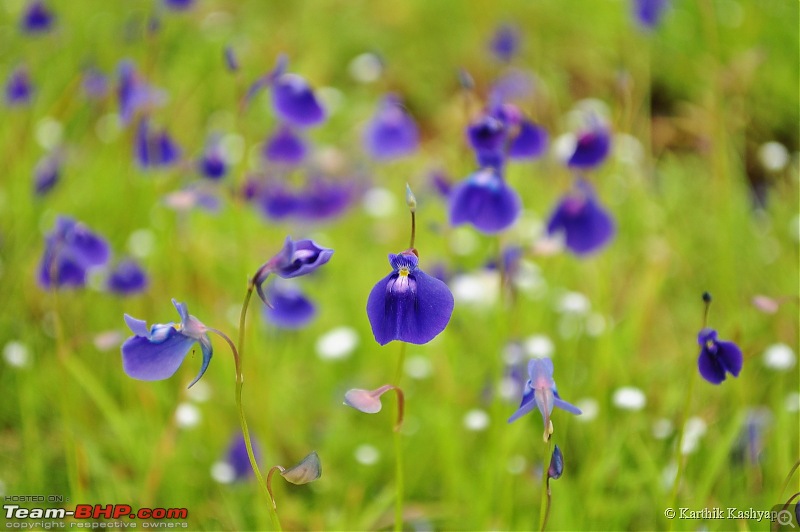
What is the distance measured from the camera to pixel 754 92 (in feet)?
14.1

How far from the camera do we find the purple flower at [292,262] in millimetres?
1164

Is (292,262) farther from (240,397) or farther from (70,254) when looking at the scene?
(70,254)

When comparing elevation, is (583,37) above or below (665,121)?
above

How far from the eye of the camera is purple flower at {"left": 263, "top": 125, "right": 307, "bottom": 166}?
2762 mm

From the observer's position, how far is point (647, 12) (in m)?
3.56

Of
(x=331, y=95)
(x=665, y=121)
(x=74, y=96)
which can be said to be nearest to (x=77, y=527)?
(x=74, y=96)

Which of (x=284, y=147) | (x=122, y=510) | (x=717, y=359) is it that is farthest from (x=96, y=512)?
(x=717, y=359)

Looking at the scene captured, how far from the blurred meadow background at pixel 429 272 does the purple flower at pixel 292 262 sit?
544mm

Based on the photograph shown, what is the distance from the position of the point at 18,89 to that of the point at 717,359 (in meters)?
2.62

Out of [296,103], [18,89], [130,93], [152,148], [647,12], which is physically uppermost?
[647,12]

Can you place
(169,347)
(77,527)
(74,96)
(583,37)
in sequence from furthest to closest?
(583,37) < (74,96) < (77,527) < (169,347)

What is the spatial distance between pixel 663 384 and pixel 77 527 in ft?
6.16

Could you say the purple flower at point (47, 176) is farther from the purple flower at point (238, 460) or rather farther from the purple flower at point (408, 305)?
the purple flower at point (408, 305)

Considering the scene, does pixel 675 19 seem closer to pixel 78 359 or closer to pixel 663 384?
pixel 663 384
